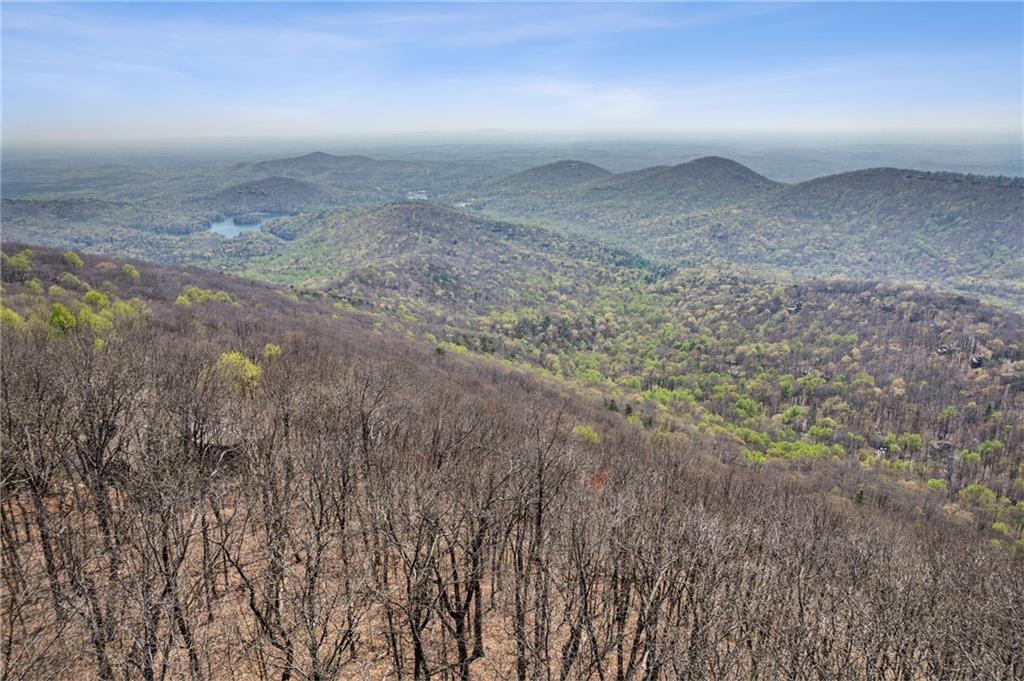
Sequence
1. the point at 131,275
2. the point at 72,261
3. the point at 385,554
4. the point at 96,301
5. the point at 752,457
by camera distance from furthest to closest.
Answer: the point at 131,275 → the point at 72,261 → the point at 752,457 → the point at 96,301 → the point at 385,554

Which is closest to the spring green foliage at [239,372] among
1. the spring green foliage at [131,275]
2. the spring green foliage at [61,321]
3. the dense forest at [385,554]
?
the dense forest at [385,554]

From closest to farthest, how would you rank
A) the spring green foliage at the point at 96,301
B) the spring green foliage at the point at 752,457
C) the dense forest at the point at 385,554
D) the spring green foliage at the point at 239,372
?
1. the dense forest at the point at 385,554
2. the spring green foliage at the point at 239,372
3. the spring green foliage at the point at 96,301
4. the spring green foliage at the point at 752,457

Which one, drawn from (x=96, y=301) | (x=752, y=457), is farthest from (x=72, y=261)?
(x=752, y=457)

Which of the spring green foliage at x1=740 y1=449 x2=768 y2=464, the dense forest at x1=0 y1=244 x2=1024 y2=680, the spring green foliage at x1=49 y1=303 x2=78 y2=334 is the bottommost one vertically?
the spring green foliage at x1=740 y1=449 x2=768 y2=464

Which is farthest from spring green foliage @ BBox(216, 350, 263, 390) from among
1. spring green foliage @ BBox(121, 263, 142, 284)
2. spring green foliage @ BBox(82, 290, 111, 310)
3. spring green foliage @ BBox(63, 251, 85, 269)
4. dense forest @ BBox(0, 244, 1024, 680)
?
spring green foliage @ BBox(63, 251, 85, 269)

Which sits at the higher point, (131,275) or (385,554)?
(131,275)

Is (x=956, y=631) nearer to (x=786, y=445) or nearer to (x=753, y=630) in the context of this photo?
(x=753, y=630)

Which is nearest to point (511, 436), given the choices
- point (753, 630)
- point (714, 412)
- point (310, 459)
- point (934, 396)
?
point (310, 459)

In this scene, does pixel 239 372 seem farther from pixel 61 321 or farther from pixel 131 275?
pixel 131 275

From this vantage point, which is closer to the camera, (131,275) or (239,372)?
(239,372)

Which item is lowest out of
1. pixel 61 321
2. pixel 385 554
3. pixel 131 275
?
pixel 385 554

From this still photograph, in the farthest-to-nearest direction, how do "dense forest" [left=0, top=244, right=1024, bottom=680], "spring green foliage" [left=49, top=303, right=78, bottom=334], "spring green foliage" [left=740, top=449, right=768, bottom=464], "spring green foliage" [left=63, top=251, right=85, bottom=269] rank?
1. "spring green foliage" [left=63, top=251, right=85, bottom=269]
2. "spring green foliage" [left=740, top=449, right=768, bottom=464]
3. "spring green foliage" [left=49, top=303, right=78, bottom=334]
4. "dense forest" [left=0, top=244, right=1024, bottom=680]

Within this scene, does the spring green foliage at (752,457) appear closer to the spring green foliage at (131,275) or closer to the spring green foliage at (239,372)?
the spring green foliage at (239,372)

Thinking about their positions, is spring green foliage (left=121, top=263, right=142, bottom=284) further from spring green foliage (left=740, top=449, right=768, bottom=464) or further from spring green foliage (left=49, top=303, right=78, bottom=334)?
spring green foliage (left=740, top=449, right=768, bottom=464)
